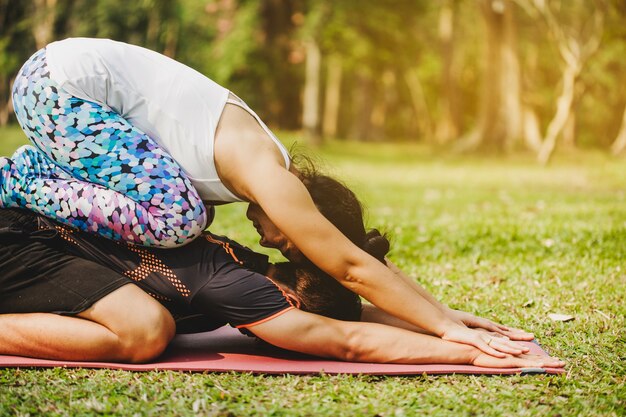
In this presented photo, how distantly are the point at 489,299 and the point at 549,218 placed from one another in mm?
3064

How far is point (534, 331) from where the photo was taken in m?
3.82

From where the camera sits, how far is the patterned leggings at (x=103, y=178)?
125 inches

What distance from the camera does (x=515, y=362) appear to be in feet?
10.4

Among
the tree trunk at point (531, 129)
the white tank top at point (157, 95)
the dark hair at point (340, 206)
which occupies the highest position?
the white tank top at point (157, 95)

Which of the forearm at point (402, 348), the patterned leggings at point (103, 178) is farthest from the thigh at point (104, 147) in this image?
the forearm at point (402, 348)

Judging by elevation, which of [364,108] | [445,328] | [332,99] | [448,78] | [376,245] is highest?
[448,78]

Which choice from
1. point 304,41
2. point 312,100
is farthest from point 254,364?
point 312,100

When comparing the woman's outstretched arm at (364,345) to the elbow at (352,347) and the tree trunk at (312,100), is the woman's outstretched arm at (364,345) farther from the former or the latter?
the tree trunk at (312,100)

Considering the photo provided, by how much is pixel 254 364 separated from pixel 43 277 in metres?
0.97

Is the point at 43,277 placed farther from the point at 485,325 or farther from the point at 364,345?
the point at 485,325

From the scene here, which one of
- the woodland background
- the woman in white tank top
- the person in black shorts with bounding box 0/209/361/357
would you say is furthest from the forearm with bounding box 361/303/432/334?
the woodland background

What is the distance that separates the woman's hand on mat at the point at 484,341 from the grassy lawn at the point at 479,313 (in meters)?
0.16

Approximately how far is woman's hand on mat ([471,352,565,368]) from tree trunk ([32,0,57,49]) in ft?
62.5

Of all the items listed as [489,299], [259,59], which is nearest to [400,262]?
[489,299]
